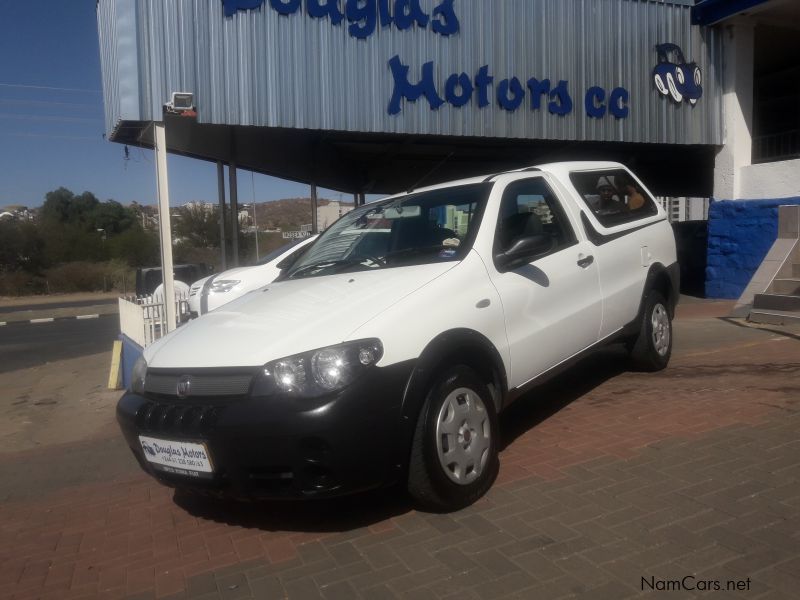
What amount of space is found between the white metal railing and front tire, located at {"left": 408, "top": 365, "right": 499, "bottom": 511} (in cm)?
580

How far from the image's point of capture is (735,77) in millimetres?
13039

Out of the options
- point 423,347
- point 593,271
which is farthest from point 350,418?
point 593,271

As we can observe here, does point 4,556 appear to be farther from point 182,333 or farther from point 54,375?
point 54,375

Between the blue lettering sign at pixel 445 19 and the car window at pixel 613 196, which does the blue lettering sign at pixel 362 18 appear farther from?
the car window at pixel 613 196

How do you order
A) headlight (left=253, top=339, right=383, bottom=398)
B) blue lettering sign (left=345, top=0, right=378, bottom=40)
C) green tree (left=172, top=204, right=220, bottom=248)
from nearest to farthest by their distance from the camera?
1. headlight (left=253, top=339, right=383, bottom=398)
2. blue lettering sign (left=345, top=0, right=378, bottom=40)
3. green tree (left=172, top=204, right=220, bottom=248)

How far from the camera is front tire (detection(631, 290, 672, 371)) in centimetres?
587

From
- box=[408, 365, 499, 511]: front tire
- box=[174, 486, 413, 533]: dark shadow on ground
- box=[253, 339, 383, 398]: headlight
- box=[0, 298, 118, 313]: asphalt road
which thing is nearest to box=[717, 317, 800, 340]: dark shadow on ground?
box=[408, 365, 499, 511]: front tire

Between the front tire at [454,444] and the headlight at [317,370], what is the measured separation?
1.47ft

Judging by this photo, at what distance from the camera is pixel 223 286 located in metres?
8.36

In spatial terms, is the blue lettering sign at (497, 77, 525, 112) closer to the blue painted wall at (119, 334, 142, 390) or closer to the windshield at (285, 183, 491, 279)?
the blue painted wall at (119, 334, 142, 390)

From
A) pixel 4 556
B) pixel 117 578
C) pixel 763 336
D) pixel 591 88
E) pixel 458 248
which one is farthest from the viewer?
pixel 591 88

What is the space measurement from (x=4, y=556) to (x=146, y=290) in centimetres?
948

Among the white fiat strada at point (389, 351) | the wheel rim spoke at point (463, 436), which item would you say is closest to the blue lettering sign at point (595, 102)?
the white fiat strada at point (389, 351)

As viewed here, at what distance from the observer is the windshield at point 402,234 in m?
4.30
